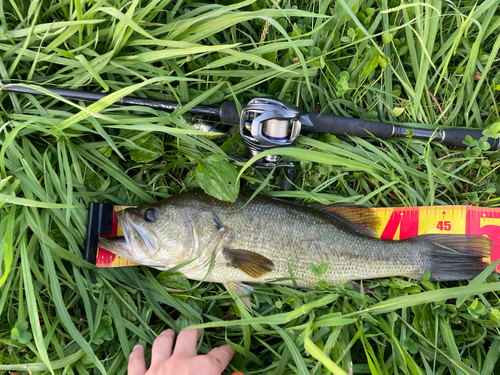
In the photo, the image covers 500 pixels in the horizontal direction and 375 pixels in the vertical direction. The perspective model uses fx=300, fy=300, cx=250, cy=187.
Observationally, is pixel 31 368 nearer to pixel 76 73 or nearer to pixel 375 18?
pixel 76 73

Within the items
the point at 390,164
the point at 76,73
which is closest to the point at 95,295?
the point at 76,73

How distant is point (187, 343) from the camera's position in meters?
2.35

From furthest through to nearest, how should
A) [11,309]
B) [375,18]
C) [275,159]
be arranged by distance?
[375,18], [275,159], [11,309]

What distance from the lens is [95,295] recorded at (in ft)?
8.34

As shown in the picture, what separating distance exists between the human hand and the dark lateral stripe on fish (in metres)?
1.93

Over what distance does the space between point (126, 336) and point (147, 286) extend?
16.0 inches

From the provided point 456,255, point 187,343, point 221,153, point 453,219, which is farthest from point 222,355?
point 453,219

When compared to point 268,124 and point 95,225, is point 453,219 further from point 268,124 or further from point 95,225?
point 95,225

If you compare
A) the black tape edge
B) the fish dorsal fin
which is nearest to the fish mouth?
the black tape edge

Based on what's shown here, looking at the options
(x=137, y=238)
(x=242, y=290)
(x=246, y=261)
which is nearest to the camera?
(x=137, y=238)

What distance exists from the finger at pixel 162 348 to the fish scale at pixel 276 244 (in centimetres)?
48

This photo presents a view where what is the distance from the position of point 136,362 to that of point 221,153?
1.74 metres

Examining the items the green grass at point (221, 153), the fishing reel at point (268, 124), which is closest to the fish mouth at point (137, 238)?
the green grass at point (221, 153)

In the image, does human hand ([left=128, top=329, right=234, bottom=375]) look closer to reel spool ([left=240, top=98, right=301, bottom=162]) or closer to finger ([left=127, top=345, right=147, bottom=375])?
finger ([left=127, top=345, right=147, bottom=375])
